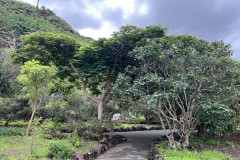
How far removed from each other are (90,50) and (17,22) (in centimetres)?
3193

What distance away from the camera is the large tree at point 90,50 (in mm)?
9531

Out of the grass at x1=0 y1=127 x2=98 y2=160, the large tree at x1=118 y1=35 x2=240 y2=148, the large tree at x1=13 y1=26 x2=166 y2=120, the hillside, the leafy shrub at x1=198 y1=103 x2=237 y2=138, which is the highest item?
the hillside

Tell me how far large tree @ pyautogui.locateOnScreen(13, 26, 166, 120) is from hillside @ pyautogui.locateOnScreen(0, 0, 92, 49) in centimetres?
1062

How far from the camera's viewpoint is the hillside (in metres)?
30.2

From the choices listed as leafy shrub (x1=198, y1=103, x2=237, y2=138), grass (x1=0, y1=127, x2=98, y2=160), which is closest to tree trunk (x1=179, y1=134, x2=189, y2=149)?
leafy shrub (x1=198, y1=103, x2=237, y2=138)

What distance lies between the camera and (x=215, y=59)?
276 inches

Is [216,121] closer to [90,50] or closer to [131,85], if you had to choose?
[131,85]

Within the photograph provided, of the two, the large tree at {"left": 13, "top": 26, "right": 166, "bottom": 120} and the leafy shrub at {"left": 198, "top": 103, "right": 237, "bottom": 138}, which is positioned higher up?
the large tree at {"left": 13, "top": 26, "right": 166, "bottom": 120}

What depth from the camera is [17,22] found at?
34.1m

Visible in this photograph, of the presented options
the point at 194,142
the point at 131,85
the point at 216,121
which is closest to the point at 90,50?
the point at 131,85

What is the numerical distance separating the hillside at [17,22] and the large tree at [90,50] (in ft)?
34.8

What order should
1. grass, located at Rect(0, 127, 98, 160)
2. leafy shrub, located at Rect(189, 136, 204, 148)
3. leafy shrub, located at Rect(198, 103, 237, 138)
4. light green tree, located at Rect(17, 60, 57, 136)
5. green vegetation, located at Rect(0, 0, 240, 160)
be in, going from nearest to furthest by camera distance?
grass, located at Rect(0, 127, 98, 160)
green vegetation, located at Rect(0, 0, 240, 160)
leafy shrub, located at Rect(198, 103, 237, 138)
leafy shrub, located at Rect(189, 136, 204, 148)
light green tree, located at Rect(17, 60, 57, 136)

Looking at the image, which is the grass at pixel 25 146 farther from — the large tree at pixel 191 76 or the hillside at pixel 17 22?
the hillside at pixel 17 22

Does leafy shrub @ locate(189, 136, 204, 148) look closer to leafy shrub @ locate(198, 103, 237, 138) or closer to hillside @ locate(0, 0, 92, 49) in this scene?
leafy shrub @ locate(198, 103, 237, 138)
